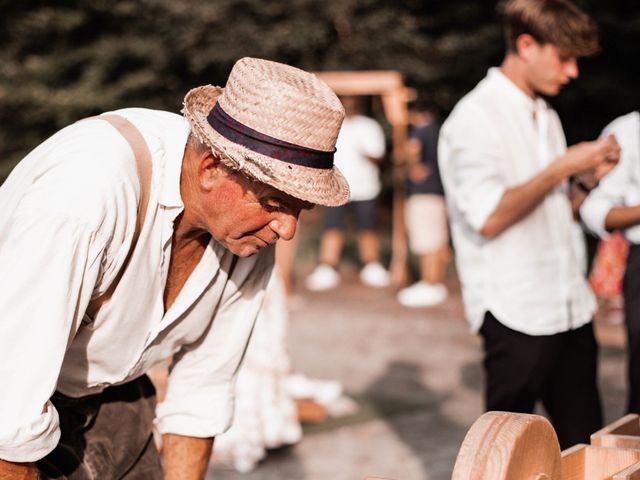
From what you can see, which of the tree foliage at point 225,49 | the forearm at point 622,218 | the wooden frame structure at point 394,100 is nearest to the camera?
the forearm at point 622,218

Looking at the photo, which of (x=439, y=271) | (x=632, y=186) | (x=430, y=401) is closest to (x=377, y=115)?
(x=439, y=271)

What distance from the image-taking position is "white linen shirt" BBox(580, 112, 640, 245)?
11.8ft

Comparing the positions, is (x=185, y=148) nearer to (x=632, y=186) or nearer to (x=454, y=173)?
(x=454, y=173)

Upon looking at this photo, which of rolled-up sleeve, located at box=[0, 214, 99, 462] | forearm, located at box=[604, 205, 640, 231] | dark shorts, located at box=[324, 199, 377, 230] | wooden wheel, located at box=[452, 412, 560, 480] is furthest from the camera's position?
dark shorts, located at box=[324, 199, 377, 230]

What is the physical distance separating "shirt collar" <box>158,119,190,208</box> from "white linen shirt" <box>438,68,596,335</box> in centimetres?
145

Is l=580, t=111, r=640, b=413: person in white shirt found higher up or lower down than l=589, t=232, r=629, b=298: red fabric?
higher up

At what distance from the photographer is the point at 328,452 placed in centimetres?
511

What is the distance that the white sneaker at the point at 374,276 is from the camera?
33.5ft

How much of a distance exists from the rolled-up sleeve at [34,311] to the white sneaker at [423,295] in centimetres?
747

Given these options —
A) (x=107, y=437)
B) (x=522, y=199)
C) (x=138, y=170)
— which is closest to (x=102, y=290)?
(x=138, y=170)

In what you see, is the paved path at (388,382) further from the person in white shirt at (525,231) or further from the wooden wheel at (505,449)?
the wooden wheel at (505,449)

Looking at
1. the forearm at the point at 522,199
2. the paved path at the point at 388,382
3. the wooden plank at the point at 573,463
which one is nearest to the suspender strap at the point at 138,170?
the wooden plank at the point at 573,463

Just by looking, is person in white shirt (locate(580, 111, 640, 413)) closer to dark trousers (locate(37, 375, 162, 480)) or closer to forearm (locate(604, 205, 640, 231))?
forearm (locate(604, 205, 640, 231))

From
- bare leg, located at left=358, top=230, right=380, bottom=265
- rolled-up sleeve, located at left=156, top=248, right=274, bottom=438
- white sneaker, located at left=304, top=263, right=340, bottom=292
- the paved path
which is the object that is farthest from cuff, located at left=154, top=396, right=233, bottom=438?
bare leg, located at left=358, top=230, right=380, bottom=265
